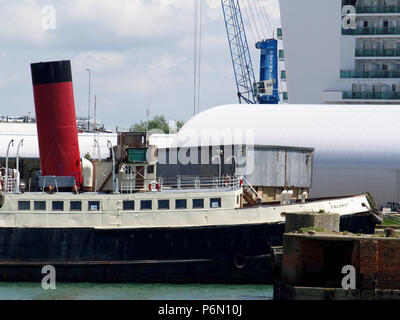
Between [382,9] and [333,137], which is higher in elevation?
[382,9]

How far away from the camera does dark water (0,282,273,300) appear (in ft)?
118

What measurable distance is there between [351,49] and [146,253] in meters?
50.1

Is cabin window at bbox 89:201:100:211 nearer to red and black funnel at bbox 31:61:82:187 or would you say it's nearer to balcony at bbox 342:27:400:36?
red and black funnel at bbox 31:61:82:187

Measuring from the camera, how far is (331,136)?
2473 inches

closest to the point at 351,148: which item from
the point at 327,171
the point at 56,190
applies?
the point at 327,171

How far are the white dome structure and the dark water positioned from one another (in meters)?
22.5

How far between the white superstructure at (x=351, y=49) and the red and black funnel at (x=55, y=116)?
47174 millimetres

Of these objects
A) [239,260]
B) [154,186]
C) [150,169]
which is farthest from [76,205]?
[239,260]

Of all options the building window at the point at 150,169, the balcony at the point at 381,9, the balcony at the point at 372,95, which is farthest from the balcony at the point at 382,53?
the building window at the point at 150,169

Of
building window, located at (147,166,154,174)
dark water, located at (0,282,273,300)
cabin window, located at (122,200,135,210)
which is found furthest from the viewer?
building window, located at (147,166,154,174)

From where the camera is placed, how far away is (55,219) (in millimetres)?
40312

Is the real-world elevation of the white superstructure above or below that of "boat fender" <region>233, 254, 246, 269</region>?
above
